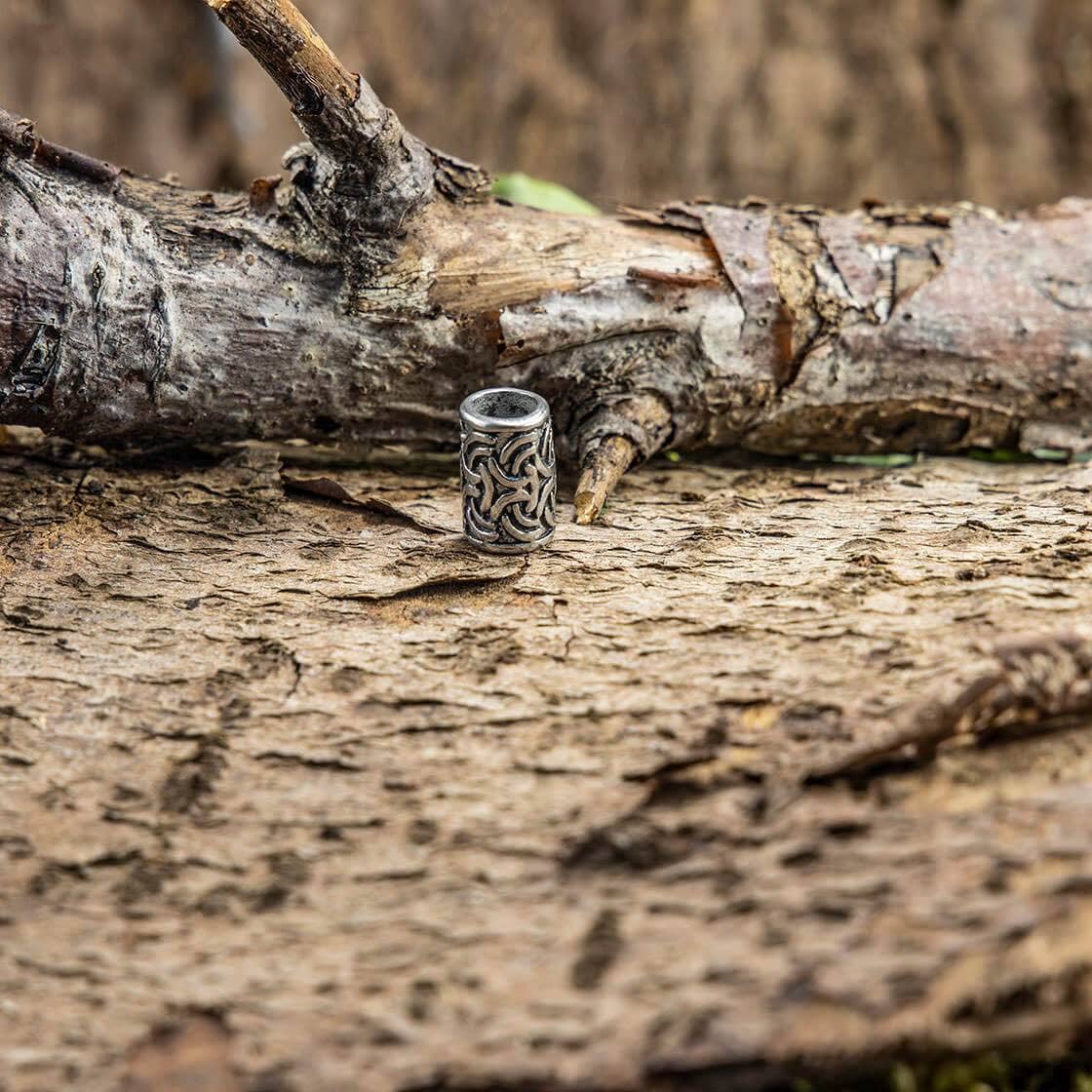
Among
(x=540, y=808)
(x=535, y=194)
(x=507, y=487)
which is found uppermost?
(x=535, y=194)

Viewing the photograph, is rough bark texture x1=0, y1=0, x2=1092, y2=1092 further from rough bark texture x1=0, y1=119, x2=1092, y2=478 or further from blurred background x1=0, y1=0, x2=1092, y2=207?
blurred background x1=0, y1=0, x2=1092, y2=207

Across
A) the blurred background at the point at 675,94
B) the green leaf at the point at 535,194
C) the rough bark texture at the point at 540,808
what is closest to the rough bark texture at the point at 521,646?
the rough bark texture at the point at 540,808

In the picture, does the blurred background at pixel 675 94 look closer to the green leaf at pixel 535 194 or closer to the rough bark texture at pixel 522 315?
the green leaf at pixel 535 194

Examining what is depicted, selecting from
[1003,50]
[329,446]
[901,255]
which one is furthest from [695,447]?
[1003,50]

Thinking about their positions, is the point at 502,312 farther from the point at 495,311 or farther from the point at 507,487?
the point at 507,487

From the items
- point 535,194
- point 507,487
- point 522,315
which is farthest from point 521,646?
point 535,194

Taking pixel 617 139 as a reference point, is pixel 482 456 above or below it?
below

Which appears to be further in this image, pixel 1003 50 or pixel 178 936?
pixel 1003 50

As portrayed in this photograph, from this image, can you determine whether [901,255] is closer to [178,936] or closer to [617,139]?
[178,936]
